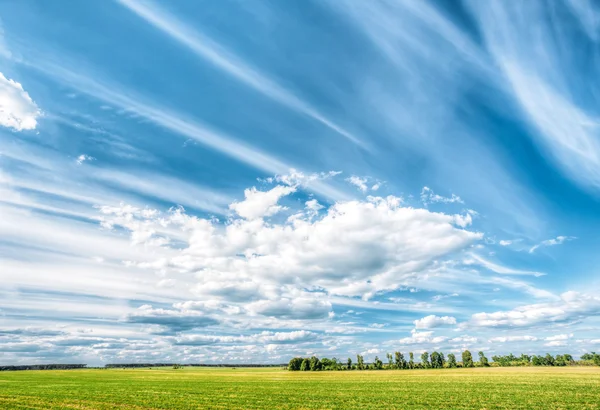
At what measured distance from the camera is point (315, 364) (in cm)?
19662

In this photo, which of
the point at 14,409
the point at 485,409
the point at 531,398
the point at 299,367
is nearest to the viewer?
the point at 485,409

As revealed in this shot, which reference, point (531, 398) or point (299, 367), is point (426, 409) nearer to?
point (531, 398)

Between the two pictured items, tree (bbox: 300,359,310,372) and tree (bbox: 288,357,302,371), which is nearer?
tree (bbox: 300,359,310,372)

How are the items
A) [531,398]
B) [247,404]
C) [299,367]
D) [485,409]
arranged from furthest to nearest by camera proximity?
[299,367] < [531,398] < [247,404] < [485,409]

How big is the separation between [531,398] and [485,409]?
46.8 ft

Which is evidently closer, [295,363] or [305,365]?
[305,365]

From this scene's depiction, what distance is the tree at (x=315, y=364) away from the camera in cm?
19450

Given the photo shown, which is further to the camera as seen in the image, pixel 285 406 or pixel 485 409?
pixel 285 406

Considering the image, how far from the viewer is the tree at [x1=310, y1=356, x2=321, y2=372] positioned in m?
194

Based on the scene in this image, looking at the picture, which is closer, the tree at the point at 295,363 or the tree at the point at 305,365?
the tree at the point at 305,365

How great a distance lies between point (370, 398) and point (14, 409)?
42708mm

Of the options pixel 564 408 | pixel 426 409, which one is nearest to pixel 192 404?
pixel 426 409

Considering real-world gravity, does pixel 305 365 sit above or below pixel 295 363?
below

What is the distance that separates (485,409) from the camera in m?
36.4
